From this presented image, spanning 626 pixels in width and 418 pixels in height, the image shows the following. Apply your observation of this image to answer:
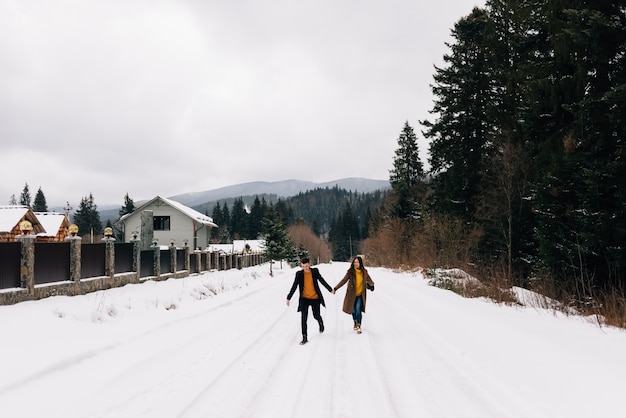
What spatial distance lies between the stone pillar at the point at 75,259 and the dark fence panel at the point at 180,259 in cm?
1076

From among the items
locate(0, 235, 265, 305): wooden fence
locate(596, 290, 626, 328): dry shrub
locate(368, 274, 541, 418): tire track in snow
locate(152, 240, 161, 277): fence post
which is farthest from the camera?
locate(152, 240, 161, 277): fence post

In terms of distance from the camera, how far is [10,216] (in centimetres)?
3052

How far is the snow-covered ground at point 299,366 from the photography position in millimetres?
4629

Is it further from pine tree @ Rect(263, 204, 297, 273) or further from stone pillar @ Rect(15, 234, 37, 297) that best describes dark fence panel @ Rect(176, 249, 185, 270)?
pine tree @ Rect(263, 204, 297, 273)

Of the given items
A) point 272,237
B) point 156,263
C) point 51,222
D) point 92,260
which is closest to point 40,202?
point 51,222

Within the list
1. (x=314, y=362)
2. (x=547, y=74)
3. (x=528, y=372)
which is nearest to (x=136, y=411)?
(x=314, y=362)

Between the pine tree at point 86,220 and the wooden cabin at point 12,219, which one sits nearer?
the wooden cabin at point 12,219

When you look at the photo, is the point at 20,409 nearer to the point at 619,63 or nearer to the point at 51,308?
the point at 51,308

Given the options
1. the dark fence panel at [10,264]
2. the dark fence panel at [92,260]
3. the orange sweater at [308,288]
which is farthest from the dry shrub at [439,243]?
the dark fence panel at [10,264]

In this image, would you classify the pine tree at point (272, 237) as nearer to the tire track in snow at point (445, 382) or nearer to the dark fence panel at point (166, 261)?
the dark fence panel at point (166, 261)

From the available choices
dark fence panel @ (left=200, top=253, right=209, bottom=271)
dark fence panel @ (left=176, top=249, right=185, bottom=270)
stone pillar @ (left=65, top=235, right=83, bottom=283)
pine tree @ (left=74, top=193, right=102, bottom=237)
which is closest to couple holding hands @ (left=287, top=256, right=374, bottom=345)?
stone pillar @ (left=65, top=235, right=83, bottom=283)

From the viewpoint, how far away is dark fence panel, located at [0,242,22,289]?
35.4ft

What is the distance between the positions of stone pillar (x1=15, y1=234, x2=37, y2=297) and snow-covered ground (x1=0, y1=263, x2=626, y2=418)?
2.57 feet

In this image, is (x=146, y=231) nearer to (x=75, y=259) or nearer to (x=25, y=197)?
(x=75, y=259)
